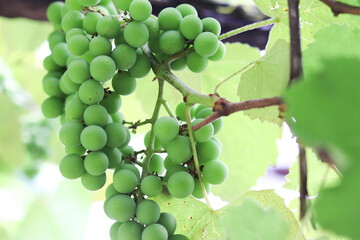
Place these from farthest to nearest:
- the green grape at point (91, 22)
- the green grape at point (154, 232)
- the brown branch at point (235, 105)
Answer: the green grape at point (91, 22) → the green grape at point (154, 232) → the brown branch at point (235, 105)

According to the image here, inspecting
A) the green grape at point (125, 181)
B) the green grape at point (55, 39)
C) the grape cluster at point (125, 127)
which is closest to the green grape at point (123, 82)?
the grape cluster at point (125, 127)

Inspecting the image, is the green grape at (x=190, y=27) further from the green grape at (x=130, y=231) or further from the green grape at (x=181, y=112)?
the green grape at (x=130, y=231)

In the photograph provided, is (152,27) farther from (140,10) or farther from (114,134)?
(114,134)

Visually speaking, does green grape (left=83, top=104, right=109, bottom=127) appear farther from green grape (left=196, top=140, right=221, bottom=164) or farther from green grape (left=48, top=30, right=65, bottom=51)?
green grape (left=48, top=30, right=65, bottom=51)

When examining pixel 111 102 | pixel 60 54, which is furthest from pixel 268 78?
pixel 60 54

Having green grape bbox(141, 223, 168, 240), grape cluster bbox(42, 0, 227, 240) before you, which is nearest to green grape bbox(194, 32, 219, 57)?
grape cluster bbox(42, 0, 227, 240)

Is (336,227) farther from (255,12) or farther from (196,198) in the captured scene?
(255,12)
